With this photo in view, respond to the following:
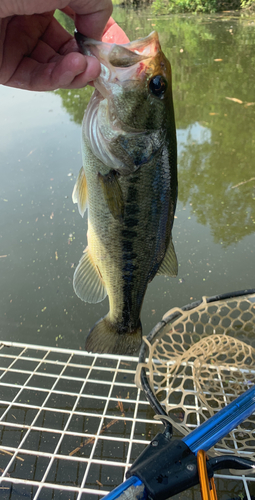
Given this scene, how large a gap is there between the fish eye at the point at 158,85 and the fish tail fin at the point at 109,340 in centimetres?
104

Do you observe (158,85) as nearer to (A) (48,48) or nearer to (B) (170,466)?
(A) (48,48)

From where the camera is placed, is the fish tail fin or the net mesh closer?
the fish tail fin

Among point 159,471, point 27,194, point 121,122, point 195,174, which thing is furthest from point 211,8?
point 159,471

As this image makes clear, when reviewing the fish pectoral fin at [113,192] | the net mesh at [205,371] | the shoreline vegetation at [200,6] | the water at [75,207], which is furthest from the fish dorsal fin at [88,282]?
the shoreline vegetation at [200,6]

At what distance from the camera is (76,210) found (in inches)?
139

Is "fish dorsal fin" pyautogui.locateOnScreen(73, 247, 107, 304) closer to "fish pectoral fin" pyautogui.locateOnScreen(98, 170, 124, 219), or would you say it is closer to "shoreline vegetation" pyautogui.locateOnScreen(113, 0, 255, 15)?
"fish pectoral fin" pyautogui.locateOnScreen(98, 170, 124, 219)

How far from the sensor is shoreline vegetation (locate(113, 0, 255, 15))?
13.1 m

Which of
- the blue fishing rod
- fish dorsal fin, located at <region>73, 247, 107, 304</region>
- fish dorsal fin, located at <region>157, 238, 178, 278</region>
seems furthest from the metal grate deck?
fish dorsal fin, located at <region>157, 238, 178, 278</region>

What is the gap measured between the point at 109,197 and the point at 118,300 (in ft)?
1.73

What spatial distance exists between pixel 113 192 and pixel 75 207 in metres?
2.34

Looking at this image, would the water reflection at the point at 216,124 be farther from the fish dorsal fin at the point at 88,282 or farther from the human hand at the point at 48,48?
the human hand at the point at 48,48

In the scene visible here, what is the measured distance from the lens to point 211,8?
13.5 meters

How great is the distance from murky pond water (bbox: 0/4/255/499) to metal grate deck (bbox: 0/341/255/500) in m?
0.25

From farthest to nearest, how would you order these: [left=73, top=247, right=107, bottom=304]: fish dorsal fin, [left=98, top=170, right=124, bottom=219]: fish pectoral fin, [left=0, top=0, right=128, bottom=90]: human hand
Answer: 1. [left=73, top=247, right=107, bottom=304]: fish dorsal fin
2. [left=98, top=170, right=124, bottom=219]: fish pectoral fin
3. [left=0, top=0, right=128, bottom=90]: human hand
